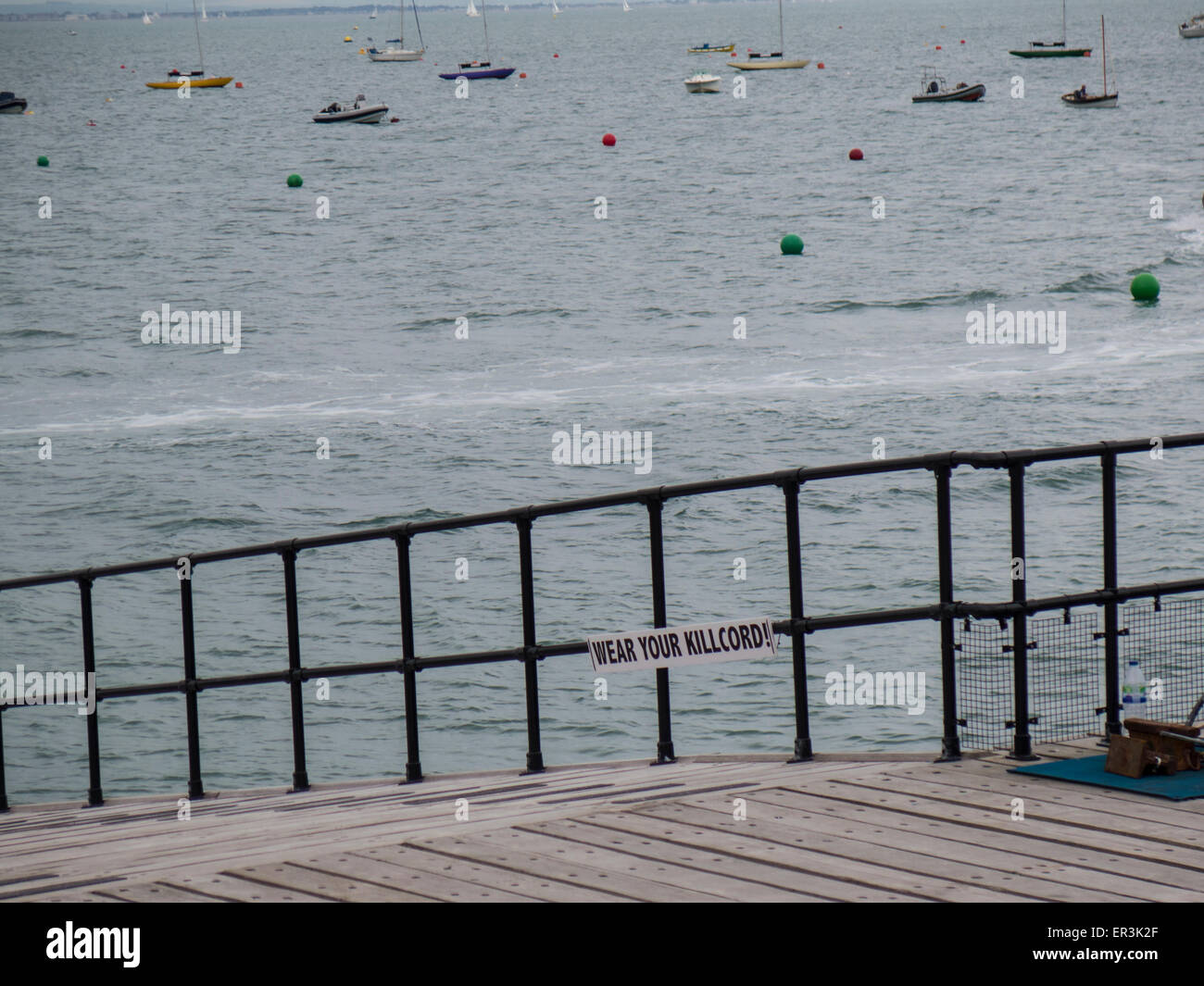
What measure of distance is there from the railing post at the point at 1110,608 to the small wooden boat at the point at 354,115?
307ft

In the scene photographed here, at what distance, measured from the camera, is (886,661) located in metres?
17.8

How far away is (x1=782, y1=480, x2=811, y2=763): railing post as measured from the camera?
16.6 ft

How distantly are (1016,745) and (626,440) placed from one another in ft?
70.1

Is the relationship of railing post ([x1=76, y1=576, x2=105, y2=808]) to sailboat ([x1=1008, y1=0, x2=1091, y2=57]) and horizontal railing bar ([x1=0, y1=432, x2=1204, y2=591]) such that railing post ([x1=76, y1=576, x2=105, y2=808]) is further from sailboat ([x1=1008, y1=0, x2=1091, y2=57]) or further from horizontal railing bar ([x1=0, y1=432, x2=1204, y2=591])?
sailboat ([x1=1008, y1=0, x2=1091, y2=57])

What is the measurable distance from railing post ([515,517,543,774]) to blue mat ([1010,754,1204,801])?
175cm

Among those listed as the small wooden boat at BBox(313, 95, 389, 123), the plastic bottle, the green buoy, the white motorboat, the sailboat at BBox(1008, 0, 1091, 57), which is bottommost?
the plastic bottle

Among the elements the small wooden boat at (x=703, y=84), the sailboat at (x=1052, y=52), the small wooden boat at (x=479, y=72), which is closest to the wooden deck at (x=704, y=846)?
the small wooden boat at (x=703, y=84)

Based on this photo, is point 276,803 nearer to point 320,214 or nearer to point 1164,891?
point 1164,891

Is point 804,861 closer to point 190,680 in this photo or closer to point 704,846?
point 704,846

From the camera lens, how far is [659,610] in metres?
5.53

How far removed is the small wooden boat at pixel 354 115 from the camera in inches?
3765

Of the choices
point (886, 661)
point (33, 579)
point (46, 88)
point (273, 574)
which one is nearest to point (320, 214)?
point (273, 574)

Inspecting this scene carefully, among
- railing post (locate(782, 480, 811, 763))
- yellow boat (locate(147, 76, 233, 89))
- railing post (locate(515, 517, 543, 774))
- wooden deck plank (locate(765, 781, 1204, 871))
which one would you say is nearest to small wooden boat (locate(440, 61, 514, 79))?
yellow boat (locate(147, 76, 233, 89))

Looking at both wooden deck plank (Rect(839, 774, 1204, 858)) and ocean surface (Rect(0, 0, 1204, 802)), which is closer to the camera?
wooden deck plank (Rect(839, 774, 1204, 858))
